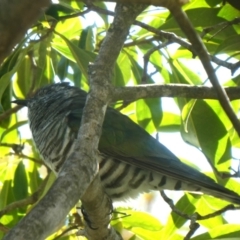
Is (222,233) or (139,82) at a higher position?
(139,82)

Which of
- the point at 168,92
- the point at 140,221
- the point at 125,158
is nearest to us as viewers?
the point at 168,92

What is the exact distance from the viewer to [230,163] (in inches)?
102

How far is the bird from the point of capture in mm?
2684

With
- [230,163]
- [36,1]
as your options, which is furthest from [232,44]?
[36,1]

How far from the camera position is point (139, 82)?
9.61ft

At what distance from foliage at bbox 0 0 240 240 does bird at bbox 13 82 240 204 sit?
4.0 inches

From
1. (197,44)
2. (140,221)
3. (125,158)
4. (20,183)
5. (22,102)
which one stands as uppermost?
(22,102)

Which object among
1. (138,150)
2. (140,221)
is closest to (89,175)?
(138,150)

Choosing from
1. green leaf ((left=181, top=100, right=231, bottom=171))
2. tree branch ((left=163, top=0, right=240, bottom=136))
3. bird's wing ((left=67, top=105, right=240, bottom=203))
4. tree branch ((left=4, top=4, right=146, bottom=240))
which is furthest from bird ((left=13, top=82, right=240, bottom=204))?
tree branch ((left=163, top=0, right=240, bottom=136))

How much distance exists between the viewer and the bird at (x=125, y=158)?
8.80ft

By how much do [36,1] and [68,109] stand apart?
2.61 metres

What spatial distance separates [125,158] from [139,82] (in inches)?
16.0

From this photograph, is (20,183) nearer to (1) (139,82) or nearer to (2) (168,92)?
(1) (139,82)

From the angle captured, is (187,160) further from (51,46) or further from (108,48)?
(108,48)
